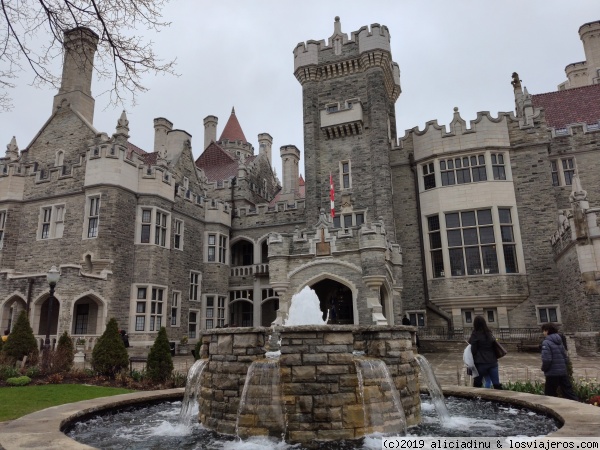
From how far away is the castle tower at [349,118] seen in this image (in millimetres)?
25922

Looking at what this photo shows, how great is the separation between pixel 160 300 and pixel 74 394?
12.7 m

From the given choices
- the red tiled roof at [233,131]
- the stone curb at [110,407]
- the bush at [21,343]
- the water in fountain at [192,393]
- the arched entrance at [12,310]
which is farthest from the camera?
the red tiled roof at [233,131]

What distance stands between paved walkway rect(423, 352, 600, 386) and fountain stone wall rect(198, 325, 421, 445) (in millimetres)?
4477

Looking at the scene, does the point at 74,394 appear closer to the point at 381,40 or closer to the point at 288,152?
the point at 381,40

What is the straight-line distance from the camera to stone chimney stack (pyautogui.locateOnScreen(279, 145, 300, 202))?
3719 centimetres

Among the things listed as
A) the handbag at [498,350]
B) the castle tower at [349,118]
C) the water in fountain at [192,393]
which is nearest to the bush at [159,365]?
the water in fountain at [192,393]

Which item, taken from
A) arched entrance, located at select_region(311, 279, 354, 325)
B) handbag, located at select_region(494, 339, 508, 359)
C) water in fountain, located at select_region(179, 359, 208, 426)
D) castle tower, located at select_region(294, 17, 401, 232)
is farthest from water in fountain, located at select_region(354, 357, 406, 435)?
castle tower, located at select_region(294, 17, 401, 232)

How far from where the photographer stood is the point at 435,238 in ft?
82.3

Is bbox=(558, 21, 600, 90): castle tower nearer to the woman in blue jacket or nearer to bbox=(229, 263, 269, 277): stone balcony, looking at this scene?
bbox=(229, 263, 269, 277): stone balcony

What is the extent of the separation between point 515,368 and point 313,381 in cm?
1124

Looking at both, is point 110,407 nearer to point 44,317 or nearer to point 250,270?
point 44,317

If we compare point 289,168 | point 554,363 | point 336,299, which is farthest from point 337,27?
point 554,363

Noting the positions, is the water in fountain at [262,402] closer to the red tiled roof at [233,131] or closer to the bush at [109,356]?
the bush at [109,356]

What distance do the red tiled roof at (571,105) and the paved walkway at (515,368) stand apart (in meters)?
15.3
